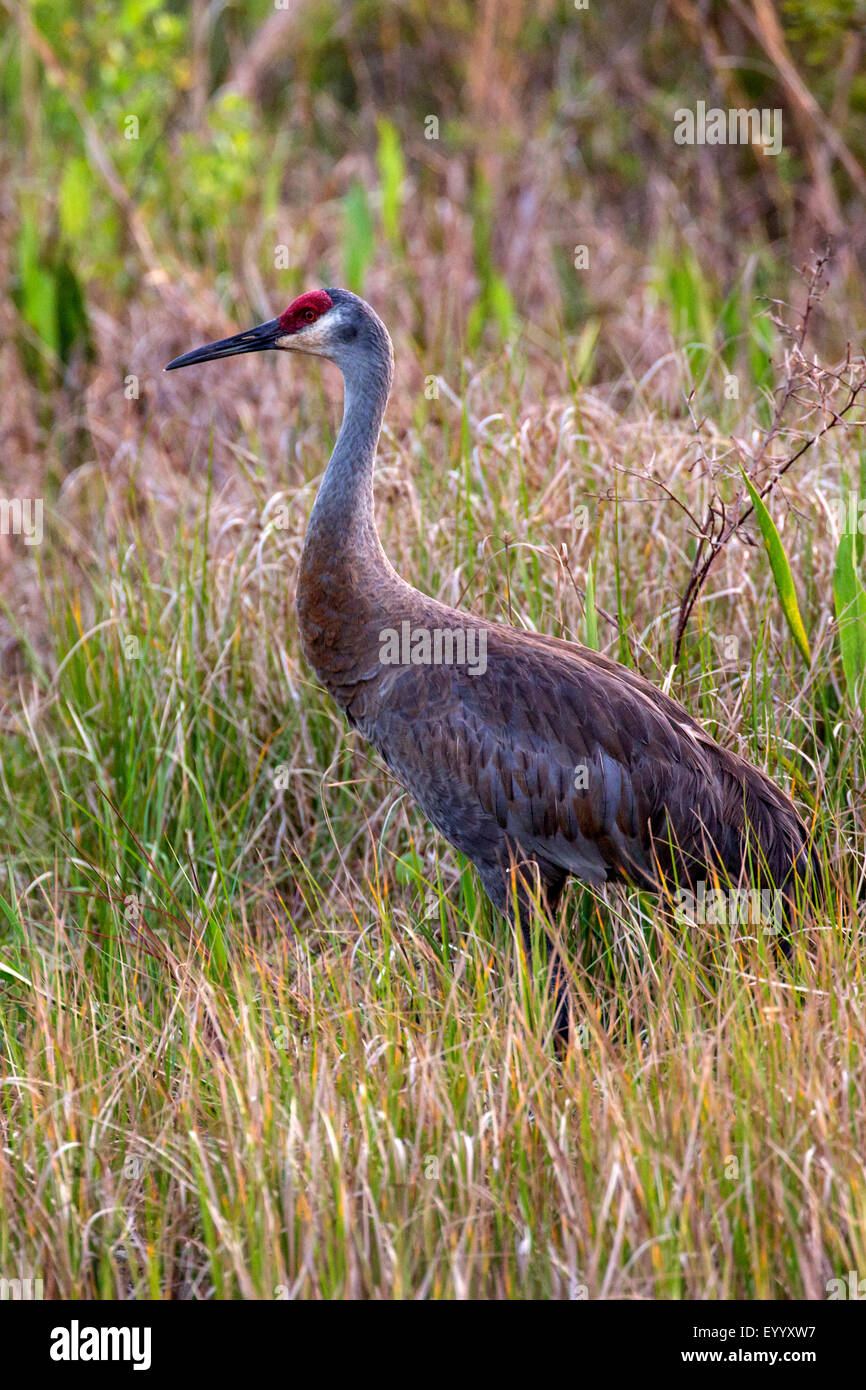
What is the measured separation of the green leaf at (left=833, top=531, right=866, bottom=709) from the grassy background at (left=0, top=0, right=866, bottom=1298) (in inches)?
1.0

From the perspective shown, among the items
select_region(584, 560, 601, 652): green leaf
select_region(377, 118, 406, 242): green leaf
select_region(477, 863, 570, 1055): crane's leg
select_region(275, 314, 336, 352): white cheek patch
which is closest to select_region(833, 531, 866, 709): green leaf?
select_region(584, 560, 601, 652): green leaf

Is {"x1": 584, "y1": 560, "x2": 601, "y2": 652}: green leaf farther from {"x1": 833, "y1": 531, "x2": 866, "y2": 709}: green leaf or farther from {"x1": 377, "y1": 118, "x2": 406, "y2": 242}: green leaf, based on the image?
{"x1": 377, "y1": 118, "x2": 406, "y2": 242}: green leaf

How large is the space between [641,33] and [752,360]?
4.40 m

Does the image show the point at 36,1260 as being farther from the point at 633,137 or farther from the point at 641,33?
the point at 641,33

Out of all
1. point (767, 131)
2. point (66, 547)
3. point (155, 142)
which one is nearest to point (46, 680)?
point (66, 547)

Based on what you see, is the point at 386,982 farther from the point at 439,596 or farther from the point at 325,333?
the point at 325,333

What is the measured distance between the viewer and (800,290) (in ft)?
21.8

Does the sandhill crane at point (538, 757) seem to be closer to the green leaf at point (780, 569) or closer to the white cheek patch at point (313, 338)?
the green leaf at point (780, 569)

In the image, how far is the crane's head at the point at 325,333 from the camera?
3.75 meters

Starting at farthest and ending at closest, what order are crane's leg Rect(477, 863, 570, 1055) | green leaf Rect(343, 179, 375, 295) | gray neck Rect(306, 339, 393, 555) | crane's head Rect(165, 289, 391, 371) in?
green leaf Rect(343, 179, 375, 295) → crane's head Rect(165, 289, 391, 371) → gray neck Rect(306, 339, 393, 555) → crane's leg Rect(477, 863, 570, 1055)

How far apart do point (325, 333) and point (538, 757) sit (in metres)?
1.21

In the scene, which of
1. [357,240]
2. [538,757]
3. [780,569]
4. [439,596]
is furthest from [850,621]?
[357,240]

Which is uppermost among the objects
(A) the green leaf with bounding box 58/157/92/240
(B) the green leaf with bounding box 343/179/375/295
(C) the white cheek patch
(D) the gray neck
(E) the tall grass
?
(A) the green leaf with bounding box 58/157/92/240

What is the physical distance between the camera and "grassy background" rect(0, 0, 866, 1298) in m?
2.53
